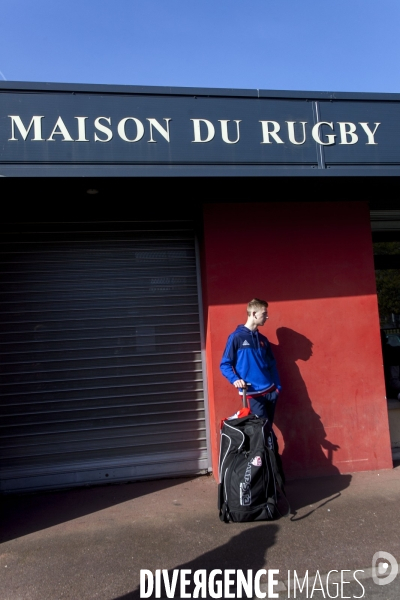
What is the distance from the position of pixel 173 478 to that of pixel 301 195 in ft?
11.4

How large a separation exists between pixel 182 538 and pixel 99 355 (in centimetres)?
229

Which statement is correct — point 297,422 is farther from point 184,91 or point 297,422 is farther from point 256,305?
point 184,91

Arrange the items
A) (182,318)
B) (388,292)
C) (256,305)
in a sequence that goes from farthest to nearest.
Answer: (388,292) → (182,318) → (256,305)

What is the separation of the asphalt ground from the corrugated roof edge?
154 inches

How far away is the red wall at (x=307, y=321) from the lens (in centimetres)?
554

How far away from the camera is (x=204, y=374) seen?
587cm

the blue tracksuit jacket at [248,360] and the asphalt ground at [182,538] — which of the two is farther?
the blue tracksuit jacket at [248,360]

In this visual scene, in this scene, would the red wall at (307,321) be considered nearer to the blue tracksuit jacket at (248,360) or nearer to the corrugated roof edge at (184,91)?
the blue tracksuit jacket at (248,360)

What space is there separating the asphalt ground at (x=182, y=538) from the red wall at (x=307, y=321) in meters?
0.39

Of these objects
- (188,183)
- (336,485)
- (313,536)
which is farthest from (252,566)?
(188,183)

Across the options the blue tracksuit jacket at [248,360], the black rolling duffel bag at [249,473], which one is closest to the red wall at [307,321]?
the blue tracksuit jacket at [248,360]

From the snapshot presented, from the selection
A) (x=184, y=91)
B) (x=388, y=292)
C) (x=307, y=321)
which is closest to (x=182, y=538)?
(x=307, y=321)

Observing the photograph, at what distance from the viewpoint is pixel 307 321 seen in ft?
18.6

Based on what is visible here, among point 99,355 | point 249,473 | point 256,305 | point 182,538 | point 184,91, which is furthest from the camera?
point 99,355
